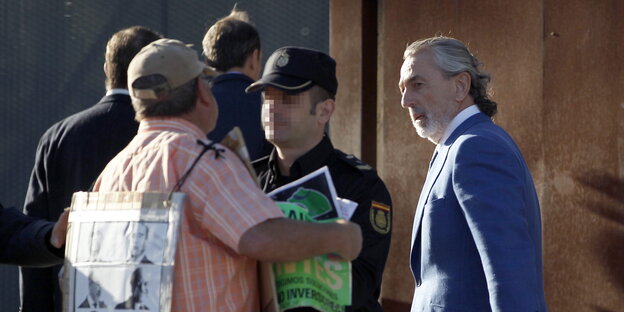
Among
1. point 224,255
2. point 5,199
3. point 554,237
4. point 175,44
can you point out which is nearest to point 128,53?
point 175,44

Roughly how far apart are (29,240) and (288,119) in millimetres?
877

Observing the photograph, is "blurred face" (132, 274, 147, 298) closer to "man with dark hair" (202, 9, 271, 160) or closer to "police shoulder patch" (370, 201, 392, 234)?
"police shoulder patch" (370, 201, 392, 234)

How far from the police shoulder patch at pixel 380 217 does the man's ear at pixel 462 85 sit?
0.51 m

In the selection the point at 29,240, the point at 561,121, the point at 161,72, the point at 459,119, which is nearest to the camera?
the point at 161,72

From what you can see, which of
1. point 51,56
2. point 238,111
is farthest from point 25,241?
point 51,56

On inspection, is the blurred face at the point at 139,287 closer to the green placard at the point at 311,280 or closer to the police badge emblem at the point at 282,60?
the green placard at the point at 311,280

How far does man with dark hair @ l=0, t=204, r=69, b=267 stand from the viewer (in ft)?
9.57

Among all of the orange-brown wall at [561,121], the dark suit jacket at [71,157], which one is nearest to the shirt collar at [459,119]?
the orange-brown wall at [561,121]

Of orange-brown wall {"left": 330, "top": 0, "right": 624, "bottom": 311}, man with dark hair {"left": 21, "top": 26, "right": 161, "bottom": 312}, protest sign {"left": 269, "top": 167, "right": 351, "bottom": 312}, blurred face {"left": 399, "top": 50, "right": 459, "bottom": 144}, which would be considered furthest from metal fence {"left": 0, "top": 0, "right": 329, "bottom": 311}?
protest sign {"left": 269, "top": 167, "right": 351, "bottom": 312}

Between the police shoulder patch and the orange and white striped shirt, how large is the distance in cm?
64

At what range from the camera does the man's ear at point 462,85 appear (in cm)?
Result: 336

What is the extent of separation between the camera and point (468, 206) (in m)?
2.93

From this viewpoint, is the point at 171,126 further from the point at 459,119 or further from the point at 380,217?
the point at 459,119

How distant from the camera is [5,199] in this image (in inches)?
245
